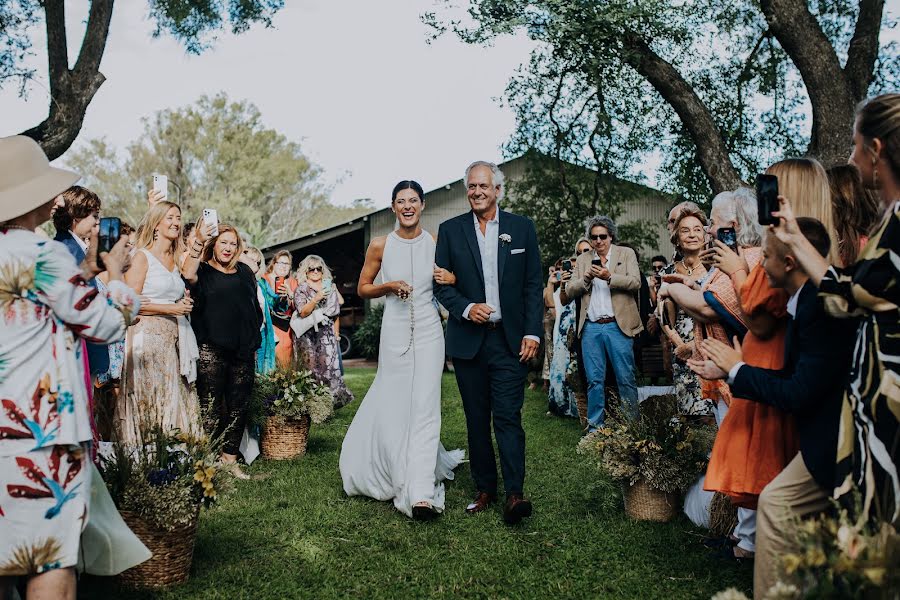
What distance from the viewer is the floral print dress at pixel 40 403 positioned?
8.89ft

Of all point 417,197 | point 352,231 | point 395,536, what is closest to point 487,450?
point 395,536

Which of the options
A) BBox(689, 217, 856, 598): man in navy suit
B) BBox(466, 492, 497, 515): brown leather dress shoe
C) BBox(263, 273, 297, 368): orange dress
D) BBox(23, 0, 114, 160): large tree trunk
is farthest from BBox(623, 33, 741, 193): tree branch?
BBox(689, 217, 856, 598): man in navy suit

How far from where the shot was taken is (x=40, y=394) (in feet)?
9.05

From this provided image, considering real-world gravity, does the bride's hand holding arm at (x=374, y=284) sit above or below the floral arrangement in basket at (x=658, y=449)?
above

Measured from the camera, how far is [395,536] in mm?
5012

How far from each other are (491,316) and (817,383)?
279cm

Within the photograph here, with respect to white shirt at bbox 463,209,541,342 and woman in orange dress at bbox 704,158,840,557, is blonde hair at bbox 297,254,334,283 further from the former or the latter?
woman in orange dress at bbox 704,158,840,557

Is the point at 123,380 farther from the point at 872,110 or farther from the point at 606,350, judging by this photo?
the point at 872,110

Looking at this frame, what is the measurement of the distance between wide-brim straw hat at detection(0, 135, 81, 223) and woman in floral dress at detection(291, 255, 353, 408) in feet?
26.0

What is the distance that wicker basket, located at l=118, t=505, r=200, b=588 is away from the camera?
389 centimetres

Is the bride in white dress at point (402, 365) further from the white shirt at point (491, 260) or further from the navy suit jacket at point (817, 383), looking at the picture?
the navy suit jacket at point (817, 383)

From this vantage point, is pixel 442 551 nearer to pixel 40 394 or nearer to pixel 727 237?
pixel 727 237

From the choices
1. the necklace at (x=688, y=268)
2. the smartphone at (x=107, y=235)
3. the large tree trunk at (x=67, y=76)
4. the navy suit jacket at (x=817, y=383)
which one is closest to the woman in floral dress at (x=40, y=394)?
the smartphone at (x=107, y=235)

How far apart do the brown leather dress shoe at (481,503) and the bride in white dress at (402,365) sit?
27 centimetres
